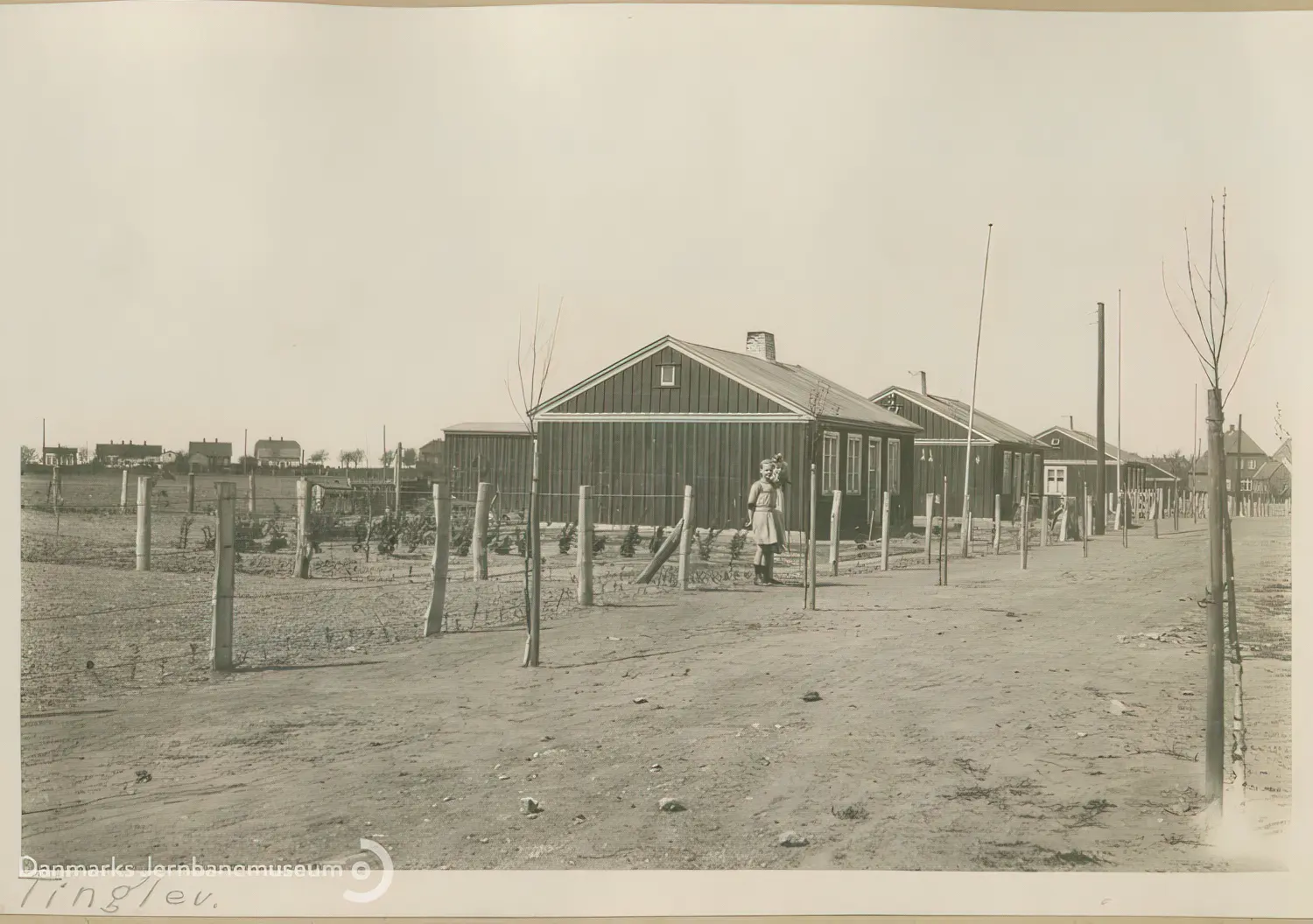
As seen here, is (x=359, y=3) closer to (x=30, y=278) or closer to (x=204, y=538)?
(x=30, y=278)

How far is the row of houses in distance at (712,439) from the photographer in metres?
5.45

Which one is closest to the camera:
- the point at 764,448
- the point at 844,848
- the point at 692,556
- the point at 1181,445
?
the point at 844,848

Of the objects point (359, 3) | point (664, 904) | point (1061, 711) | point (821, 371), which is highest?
point (359, 3)

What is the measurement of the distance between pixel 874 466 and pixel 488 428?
6.19 meters

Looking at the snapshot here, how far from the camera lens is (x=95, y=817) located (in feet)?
12.1

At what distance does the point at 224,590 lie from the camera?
165 inches

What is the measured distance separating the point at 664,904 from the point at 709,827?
19.9 inches

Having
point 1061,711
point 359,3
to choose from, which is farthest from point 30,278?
point 1061,711

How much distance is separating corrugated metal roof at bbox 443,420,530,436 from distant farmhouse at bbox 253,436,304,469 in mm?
781

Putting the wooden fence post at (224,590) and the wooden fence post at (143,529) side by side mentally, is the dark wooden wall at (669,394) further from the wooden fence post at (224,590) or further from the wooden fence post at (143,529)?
the wooden fence post at (143,529)

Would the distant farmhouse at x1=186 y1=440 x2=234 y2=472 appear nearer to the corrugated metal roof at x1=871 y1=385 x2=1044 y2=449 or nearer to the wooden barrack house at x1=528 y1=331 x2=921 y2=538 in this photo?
the wooden barrack house at x1=528 y1=331 x2=921 y2=538

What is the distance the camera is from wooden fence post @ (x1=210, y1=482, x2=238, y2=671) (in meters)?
4.12

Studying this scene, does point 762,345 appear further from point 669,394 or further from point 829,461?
point 829,461

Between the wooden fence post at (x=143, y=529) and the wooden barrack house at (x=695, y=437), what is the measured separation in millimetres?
2472
